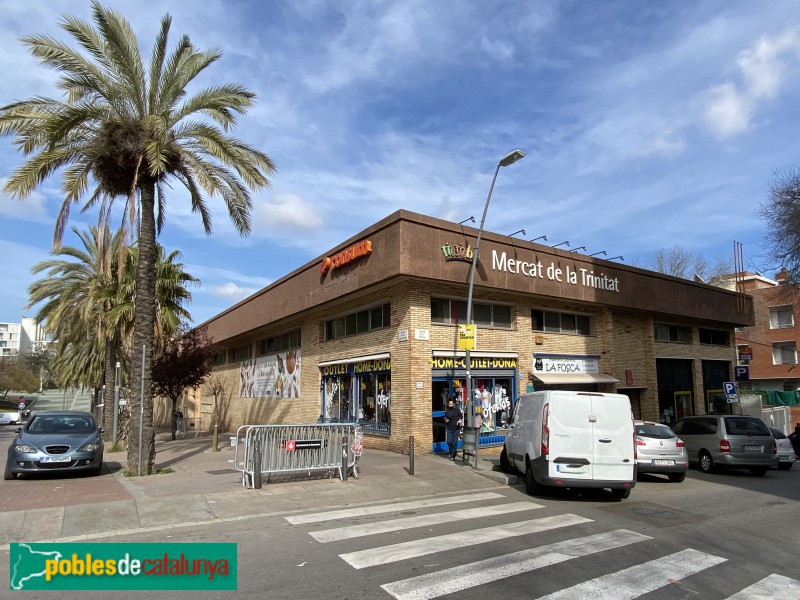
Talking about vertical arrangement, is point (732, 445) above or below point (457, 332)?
below

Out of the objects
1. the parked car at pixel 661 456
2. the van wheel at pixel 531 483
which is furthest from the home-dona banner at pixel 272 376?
the parked car at pixel 661 456

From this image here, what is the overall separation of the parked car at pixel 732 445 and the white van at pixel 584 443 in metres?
6.20

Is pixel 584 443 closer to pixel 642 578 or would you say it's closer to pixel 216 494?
pixel 642 578

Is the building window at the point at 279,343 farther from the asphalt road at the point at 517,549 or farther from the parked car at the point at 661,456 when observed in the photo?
the asphalt road at the point at 517,549

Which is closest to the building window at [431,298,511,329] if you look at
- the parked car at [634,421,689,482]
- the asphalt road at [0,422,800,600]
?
the parked car at [634,421,689,482]

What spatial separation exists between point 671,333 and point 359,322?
1591cm

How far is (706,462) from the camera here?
1588 cm

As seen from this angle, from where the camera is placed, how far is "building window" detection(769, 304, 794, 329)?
151ft

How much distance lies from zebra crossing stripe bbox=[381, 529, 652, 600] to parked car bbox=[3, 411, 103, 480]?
10.4 m

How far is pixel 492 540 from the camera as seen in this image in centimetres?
729

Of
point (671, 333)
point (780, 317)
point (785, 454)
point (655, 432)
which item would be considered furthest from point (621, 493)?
point (780, 317)

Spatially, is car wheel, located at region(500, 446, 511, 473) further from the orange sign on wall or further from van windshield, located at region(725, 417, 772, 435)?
the orange sign on wall

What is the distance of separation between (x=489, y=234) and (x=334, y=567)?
13.8m

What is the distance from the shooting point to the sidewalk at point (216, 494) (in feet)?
27.4
